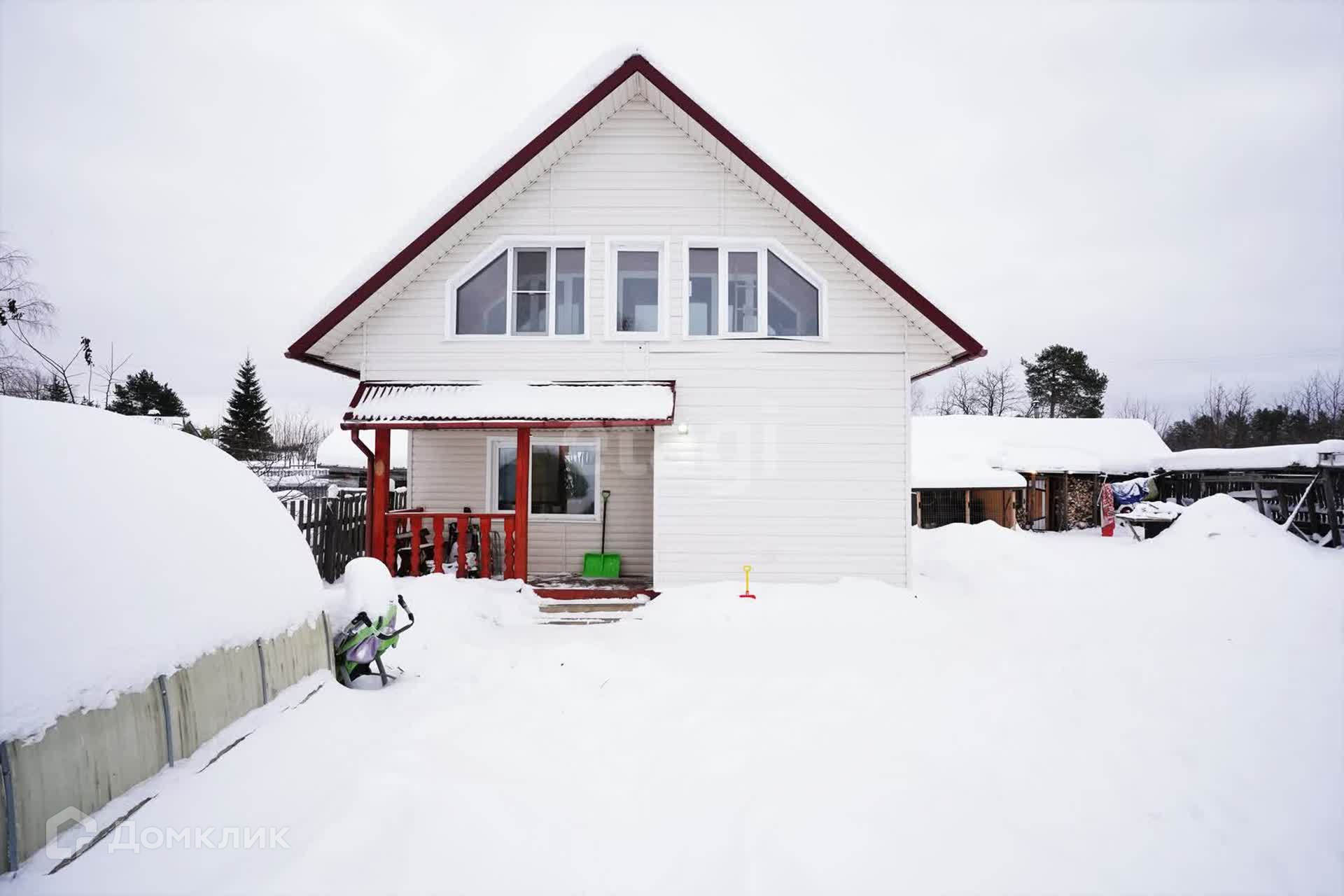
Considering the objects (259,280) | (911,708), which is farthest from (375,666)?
(259,280)

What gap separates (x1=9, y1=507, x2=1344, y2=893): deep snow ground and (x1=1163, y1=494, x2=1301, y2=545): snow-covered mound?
4663 millimetres

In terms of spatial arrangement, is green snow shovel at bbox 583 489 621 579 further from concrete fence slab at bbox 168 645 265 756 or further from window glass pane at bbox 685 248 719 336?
concrete fence slab at bbox 168 645 265 756

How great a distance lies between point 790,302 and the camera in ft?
28.0

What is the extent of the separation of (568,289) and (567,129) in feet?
7.15

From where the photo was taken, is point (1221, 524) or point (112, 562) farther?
point (1221, 524)

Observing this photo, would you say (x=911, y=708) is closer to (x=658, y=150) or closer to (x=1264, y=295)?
(x=658, y=150)

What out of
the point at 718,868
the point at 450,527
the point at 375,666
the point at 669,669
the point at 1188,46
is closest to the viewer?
the point at 718,868

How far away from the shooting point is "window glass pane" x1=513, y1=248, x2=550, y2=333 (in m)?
8.62

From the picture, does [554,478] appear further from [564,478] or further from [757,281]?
[757,281]

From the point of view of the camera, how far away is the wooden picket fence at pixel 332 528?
8406mm

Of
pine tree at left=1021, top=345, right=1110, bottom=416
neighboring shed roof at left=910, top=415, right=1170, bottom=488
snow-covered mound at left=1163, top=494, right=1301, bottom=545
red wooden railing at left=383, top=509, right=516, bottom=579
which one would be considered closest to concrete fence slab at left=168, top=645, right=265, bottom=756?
red wooden railing at left=383, top=509, right=516, bottom=579

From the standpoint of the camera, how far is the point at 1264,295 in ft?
190

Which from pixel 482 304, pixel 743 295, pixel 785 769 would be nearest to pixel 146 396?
pixel 482 304

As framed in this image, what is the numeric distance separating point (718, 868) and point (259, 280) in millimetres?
76729
